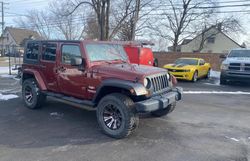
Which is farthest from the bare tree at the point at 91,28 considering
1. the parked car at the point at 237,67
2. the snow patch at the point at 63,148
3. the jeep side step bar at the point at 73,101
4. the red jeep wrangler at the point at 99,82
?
the snow patch at the point at 63,148

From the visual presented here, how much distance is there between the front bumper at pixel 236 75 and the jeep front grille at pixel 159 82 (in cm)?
786

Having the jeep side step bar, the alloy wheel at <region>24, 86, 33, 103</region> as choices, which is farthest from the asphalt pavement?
the jeep side step bar

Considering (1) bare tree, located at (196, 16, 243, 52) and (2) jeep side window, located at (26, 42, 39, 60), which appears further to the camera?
(1) bare tree, located at (196, 16, 243, 52)

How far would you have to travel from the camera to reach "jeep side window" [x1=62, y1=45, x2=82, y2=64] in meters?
5.54

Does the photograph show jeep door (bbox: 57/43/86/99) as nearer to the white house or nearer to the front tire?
the front tire

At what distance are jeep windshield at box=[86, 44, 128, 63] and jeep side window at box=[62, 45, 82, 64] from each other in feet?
0.80

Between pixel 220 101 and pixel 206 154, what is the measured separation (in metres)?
4.80

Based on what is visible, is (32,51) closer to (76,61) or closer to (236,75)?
(76,61)

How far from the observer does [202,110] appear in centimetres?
710

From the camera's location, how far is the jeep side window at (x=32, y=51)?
22.0 feet

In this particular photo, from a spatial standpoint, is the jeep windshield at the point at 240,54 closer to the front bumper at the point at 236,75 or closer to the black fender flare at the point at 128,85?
the front bumper at the point at 236,75

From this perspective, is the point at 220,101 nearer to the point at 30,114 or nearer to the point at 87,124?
the point at 87,124

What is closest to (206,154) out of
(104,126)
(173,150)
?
(173,150)

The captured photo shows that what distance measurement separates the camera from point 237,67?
1191 centimetres
